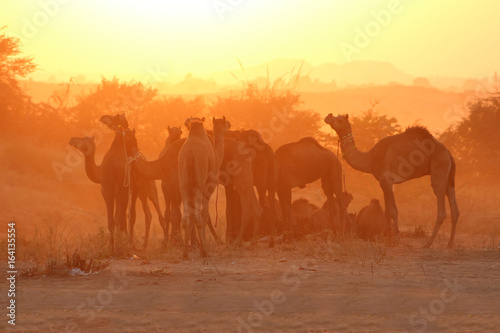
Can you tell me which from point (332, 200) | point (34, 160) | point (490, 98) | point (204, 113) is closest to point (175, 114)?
point (204, 113)

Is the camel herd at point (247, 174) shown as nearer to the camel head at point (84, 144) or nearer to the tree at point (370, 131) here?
the camel head at point (84, 144)

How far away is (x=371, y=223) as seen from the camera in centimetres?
1603

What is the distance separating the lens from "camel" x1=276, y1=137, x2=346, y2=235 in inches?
634

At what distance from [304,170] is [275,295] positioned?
23.5 feet

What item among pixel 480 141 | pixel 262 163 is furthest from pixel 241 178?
pixel 480 141

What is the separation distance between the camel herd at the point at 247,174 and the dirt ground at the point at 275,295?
138 centimetres

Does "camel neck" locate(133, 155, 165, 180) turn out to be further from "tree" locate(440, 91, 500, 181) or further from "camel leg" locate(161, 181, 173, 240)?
"tree" locate(440, 91, 500, 181)

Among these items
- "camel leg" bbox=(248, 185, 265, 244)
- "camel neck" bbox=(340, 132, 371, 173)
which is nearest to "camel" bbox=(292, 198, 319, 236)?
"camel leg" bbox=(248, 185, 265, 244)

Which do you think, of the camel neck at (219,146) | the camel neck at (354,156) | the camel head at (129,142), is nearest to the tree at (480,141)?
the camel neck at (354,156)

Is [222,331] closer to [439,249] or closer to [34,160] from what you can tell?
[439,249]

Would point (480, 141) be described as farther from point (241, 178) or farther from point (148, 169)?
point (148, 169)

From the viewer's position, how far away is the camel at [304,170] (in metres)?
16.1

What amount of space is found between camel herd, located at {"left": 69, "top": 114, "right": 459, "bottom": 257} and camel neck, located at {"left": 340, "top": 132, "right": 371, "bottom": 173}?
0.07ft

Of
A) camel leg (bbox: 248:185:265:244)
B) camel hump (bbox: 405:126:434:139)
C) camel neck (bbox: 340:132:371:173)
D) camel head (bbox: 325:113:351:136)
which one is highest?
camel head (bbox: 325:113:351:136)
